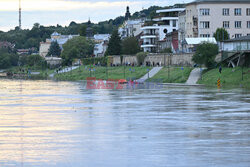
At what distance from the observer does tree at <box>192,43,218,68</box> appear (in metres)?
100

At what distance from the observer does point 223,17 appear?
438ft

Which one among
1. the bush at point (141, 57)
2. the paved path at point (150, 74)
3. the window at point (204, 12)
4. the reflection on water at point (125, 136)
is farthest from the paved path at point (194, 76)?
A: the reflection on water at point (125, 136)

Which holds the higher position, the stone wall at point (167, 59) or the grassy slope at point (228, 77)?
the stone wall at point (167, 59)

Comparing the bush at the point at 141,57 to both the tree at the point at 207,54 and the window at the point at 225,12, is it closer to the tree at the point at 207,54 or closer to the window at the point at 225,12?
the window at the point at 225,12

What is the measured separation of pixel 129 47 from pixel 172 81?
70.7m

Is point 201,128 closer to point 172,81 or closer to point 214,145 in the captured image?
point 214,145

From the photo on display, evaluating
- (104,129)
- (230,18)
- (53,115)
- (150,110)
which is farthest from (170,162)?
(230,18)

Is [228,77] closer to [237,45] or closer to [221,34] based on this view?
[237,45]

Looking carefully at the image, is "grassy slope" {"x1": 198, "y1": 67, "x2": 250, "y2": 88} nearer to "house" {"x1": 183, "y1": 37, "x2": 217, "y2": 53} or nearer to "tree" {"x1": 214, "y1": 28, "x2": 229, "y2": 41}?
"house" {"x1": 183, "y1": 37, "x2": 217, "y2": 53}

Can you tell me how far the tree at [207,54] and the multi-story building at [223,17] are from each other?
3182cm

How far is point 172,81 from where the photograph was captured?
10194cm

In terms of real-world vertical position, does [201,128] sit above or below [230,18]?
below

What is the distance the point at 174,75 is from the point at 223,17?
33.8 m

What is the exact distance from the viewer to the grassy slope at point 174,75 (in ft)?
332
